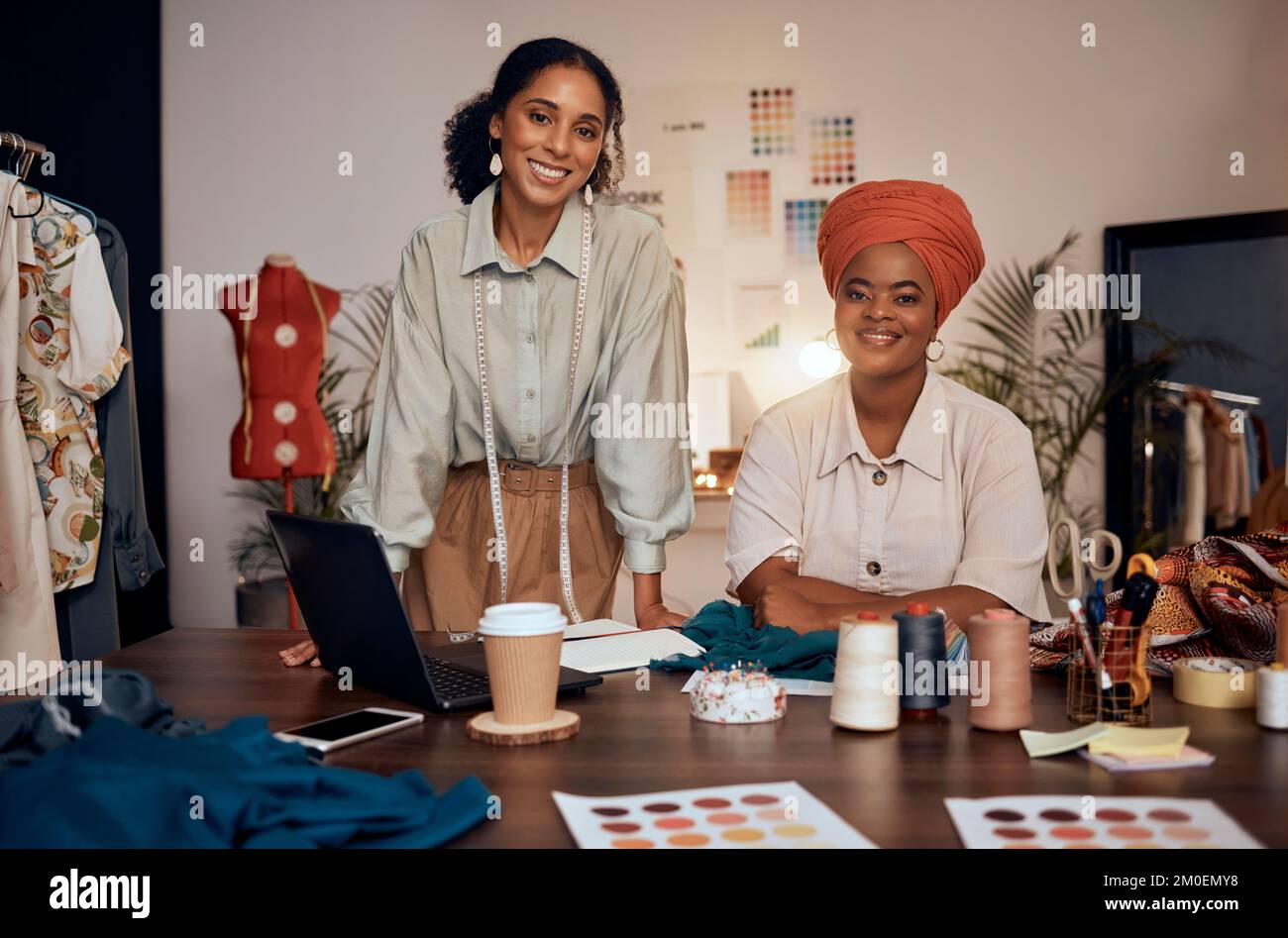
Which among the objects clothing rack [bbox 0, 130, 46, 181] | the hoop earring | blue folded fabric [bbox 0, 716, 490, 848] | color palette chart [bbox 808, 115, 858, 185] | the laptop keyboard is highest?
color palette chart [bbox 808, 115, 858, 185]

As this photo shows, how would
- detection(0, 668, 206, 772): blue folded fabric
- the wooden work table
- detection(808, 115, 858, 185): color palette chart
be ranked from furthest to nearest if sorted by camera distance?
detection(808, 115, 858, 185): color palette chart
detection(0, 668, 206, 772): blue folded fabric
the wooden work table

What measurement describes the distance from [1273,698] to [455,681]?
1.04 m

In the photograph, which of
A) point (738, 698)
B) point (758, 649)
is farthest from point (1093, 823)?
point (758, 649)

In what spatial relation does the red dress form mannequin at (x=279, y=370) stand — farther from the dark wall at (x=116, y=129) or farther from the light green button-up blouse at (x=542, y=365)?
the light green button-up blouse at (x=542, y=365)

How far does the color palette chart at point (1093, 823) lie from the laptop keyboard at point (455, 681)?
67 centimetres

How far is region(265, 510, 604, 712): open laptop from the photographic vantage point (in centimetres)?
141

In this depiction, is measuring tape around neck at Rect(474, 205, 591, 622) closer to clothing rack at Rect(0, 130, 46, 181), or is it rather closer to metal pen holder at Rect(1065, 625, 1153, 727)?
metal pen holder at Rect(1065, 625, 1153, 727)

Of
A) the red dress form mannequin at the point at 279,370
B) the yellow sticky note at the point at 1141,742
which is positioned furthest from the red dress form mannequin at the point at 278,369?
the yellow sticky note at the point at 1141,742

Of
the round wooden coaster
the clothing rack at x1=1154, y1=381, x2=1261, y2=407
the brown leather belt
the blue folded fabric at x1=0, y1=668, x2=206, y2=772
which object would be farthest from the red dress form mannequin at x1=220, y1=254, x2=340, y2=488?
the clothing rack at x1=1154, y1=381, x2=1261, y2=407

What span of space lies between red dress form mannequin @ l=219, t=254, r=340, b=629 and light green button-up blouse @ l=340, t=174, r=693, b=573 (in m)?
1.58

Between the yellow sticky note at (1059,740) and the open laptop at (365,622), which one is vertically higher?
the open laptop at (365,622)

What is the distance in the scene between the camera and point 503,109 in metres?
2.42

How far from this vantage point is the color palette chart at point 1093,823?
97 cm
